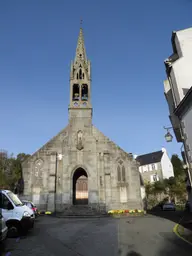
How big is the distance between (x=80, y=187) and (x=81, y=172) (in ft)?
6.31

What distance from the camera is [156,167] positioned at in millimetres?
50094

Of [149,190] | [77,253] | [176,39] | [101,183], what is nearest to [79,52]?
[176,39]

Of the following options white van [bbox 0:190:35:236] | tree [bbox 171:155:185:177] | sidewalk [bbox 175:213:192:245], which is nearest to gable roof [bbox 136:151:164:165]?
tree [bbox 171:155:185:177]

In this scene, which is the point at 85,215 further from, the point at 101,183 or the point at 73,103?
the point at 73,103

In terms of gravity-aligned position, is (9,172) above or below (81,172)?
above

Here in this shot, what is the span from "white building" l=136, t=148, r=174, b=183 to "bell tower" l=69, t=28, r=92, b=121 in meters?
32.3

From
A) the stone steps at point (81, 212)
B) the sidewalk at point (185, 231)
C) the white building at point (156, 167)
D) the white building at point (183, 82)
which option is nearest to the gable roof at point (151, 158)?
the white building at point (156, 167)

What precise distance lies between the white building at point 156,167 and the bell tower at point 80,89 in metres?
32.3

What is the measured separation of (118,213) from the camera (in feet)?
62.1

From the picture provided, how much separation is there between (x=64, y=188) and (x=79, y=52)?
22186 mm

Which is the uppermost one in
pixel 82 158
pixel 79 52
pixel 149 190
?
pixel 79 52

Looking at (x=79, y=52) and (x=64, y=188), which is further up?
(x=79, y=52)

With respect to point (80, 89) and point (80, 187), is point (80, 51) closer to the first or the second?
point (80, 89)

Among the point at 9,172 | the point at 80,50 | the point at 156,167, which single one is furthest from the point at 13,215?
the point at 156,167
